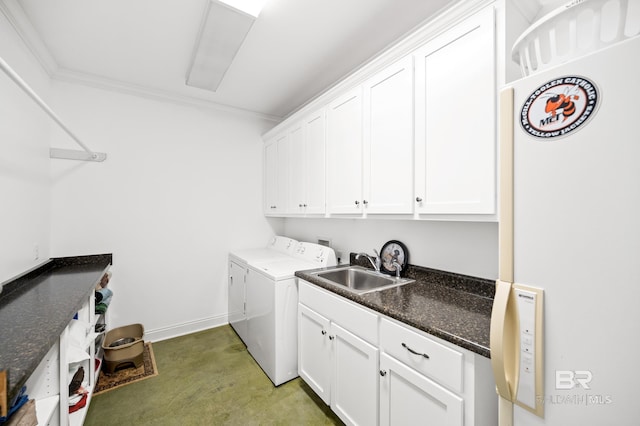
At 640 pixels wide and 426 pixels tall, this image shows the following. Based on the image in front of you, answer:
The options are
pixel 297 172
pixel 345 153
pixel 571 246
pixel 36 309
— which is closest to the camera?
pixel 571 246

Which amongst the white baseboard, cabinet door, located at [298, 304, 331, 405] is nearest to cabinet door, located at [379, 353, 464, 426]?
cabinet door, located at [298, 304, 331, 405]

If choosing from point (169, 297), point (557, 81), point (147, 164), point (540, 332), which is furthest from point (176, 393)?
point (557, 81)

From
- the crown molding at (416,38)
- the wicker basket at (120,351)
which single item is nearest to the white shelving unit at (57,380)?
the wicker basket at (120,351)

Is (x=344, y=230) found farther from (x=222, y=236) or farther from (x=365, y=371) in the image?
(x=222, y=236)

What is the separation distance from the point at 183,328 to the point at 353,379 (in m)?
2.27

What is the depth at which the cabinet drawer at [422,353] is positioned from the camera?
3.36 feet

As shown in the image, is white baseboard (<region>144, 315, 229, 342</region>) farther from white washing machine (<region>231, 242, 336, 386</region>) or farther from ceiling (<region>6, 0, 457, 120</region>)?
ceiling (<region>6, 0, 457, 120</region>)

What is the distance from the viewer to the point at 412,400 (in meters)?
1.19

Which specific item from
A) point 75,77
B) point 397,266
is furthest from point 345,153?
point 75,77

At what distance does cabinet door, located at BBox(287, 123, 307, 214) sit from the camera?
101 inches

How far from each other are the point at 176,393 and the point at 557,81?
2813 millimetres

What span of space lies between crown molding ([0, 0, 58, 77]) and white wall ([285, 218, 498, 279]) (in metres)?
2.71

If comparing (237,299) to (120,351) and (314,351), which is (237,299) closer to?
(120,351)

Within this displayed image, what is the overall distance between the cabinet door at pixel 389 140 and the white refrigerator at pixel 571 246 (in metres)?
0.73
